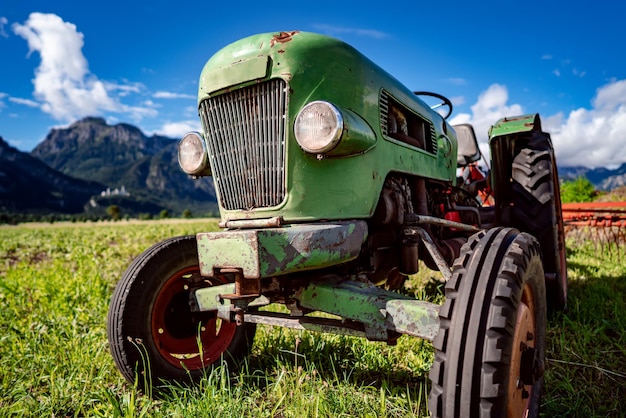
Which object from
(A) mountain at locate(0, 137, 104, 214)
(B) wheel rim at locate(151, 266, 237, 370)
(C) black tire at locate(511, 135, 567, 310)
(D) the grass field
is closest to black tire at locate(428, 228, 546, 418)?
(D) the grass field

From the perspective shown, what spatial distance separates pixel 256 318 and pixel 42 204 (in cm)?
19916

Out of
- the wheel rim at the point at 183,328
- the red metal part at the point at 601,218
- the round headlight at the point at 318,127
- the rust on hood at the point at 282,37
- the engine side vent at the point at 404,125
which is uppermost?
the rust on hood at the point at 282,37

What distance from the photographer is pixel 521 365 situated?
1.49 metres

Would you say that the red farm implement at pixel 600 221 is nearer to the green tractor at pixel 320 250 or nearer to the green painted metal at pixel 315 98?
the green tractor at pixel 320 250

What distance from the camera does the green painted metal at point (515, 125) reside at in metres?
3.18

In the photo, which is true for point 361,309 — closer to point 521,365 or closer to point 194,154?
point 521,365

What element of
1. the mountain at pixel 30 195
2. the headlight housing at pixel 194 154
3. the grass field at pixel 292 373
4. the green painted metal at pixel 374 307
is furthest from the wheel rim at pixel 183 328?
the mountain at pixel 30 195

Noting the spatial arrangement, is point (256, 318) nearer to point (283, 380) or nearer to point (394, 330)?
point (283, 380)

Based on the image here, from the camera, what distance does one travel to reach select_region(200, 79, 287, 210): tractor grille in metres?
1.86

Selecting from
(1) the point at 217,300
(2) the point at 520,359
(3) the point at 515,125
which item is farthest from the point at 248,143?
(3) the point at 515,125

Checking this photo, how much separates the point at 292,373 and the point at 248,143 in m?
1.16

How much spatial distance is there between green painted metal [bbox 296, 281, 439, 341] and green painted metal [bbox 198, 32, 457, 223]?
0.33m

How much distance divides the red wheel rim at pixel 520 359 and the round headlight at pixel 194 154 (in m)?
1.62

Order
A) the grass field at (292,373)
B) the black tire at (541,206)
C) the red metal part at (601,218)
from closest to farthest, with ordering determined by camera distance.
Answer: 1. the grass field at (292,373)
2. the black tire at (541,206)
3. the red metal part at (601,218)
